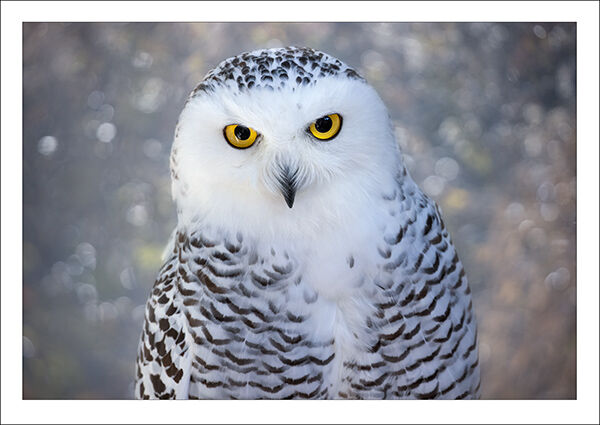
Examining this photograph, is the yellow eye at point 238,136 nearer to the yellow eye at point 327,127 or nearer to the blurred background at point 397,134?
the yellow eye at point 327,127

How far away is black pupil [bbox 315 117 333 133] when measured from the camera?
1.12 m

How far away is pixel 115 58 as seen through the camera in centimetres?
150

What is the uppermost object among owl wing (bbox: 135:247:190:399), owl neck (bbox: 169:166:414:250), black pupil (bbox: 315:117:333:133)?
black pupil (bbox: 315:117:333:133)

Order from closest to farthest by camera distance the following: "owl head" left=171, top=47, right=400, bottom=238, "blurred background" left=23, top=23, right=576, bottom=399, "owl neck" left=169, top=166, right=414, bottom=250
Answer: "owl head" left=171, top=47, right=400, bottom=238
"owl neck" left=169, top=166, right=414, bottom=250
"blurred background" left=23, top=23, right=576, bottom=399

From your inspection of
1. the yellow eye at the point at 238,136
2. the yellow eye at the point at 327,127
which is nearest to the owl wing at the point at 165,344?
the yellow eye at the point at 238,136

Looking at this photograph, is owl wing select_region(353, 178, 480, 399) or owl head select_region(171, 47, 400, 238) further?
owl wing select_region(353, 178, 480, 399)

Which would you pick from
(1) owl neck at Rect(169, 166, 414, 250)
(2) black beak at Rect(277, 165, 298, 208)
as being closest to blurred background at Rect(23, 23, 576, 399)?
(1) owl neck at Rect(169, 166, 414, 250)

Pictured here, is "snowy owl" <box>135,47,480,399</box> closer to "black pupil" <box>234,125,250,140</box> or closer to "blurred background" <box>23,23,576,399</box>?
"black pupil" <box>234,125,250,140</box>

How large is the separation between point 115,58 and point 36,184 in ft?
1.28

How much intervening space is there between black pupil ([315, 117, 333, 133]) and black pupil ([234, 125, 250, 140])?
14 cm

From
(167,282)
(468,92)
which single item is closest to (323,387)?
(167,282)

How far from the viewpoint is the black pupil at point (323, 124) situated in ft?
3.66

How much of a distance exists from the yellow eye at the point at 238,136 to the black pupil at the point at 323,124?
126 mm

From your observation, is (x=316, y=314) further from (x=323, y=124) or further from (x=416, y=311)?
(x=323, y=124)
